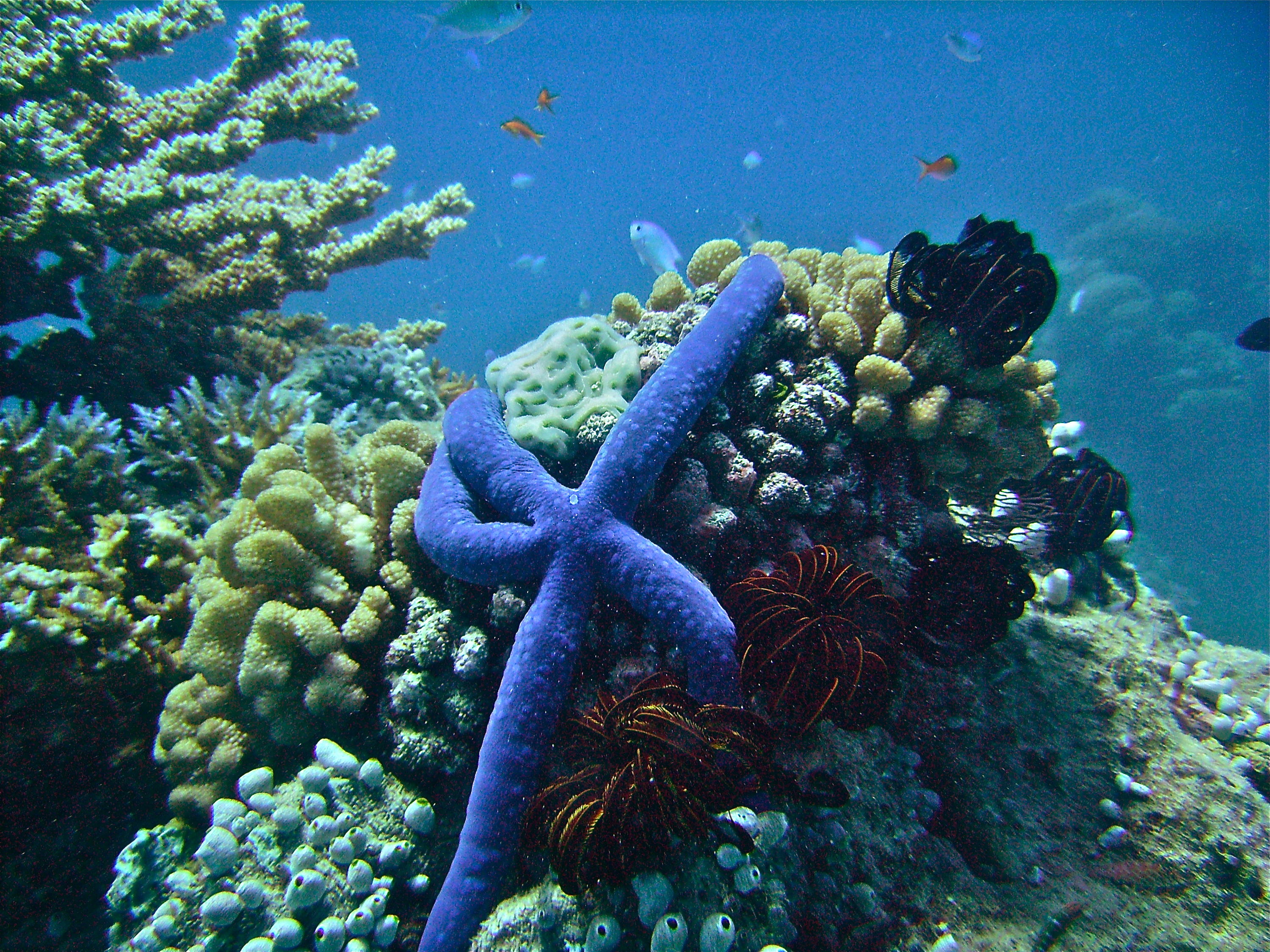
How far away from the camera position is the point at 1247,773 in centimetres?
347

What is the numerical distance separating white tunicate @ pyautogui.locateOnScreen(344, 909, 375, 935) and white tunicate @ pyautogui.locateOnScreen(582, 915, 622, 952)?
1.04 m

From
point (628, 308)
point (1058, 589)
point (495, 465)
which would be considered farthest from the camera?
point (628, 308)

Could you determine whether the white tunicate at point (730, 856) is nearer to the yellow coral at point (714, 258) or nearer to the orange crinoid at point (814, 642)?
the orange crinoid at point (814, 642)

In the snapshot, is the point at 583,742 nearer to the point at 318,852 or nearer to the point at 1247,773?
the point at 318,852

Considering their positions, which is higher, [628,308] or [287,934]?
[628,308]

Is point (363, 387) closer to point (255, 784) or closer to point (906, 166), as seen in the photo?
point (255, 784)

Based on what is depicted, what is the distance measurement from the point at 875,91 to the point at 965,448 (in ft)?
389

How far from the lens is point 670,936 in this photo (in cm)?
207

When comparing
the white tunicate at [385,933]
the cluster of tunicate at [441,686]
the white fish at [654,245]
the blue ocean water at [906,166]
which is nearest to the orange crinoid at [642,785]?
the cluster of tunicate at [441,686]

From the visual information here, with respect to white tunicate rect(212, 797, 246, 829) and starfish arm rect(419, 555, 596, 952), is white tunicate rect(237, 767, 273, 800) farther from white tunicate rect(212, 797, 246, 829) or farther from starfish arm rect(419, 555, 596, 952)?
starfish arm rect(419, 555, 596, 952)

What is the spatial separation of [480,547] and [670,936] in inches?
75.4

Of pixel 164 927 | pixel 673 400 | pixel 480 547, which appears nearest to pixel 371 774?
pixel 164 927

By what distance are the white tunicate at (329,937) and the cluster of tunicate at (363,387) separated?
12.5 ft

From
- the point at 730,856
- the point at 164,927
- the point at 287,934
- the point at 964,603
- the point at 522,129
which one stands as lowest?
the point at 164,927
